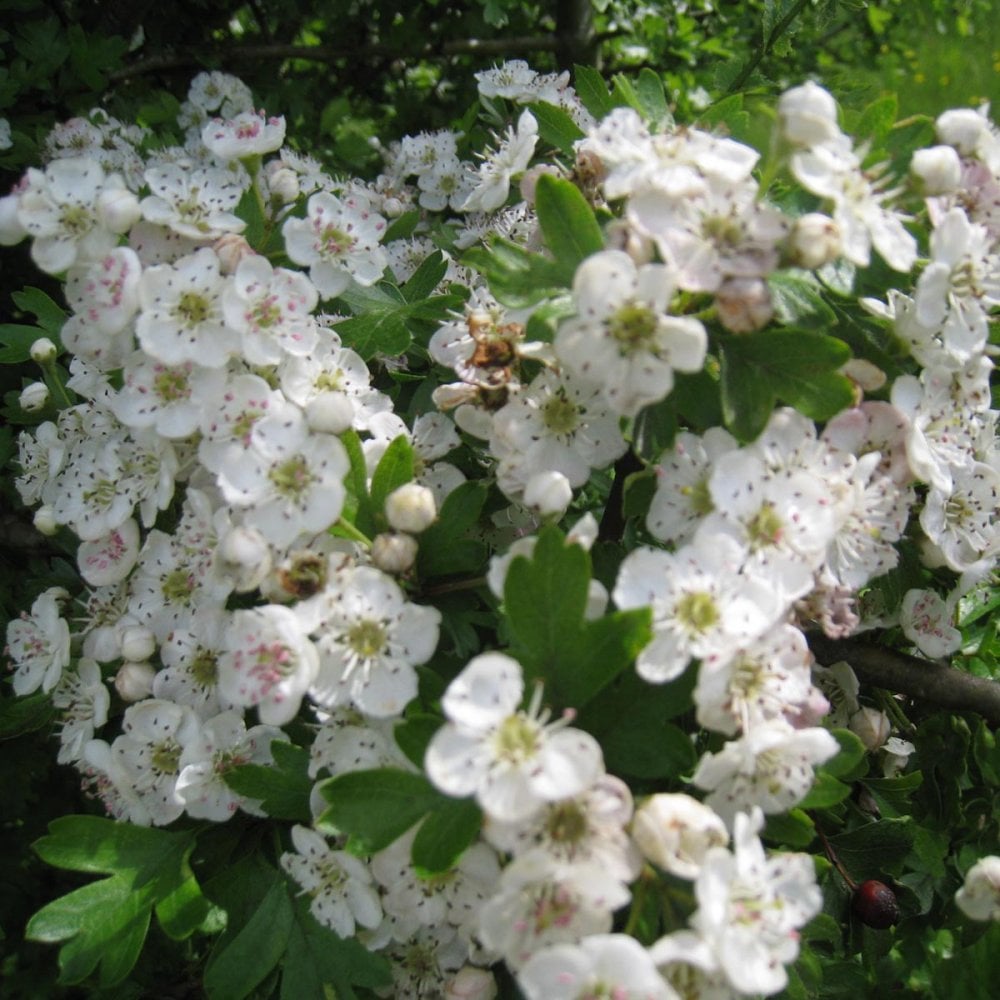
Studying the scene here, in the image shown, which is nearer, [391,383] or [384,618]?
[384,618]

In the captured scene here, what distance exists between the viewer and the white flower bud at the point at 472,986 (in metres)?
1.31

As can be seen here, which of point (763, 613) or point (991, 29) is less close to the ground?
point (763, 613)

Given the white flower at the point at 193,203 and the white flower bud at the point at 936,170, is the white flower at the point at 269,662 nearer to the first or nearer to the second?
the white flower at the point at 193,203

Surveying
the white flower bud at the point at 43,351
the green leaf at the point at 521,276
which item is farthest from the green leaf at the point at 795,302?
the white flower bud at the point at 43,351

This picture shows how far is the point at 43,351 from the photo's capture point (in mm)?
1794

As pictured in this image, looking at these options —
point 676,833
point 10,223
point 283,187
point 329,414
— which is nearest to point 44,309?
point 10,223

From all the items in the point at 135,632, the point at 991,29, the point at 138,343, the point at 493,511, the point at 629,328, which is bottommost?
the point at 991,29

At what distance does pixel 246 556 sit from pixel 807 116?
86 centimetres

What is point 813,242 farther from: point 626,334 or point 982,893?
point 982,893

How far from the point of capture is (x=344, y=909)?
1346mm

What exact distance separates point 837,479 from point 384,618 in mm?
592

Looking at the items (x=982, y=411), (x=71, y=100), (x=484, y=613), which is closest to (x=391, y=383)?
(x=484, y=613)

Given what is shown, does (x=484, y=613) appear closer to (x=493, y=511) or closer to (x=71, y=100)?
(x=493, y=511)

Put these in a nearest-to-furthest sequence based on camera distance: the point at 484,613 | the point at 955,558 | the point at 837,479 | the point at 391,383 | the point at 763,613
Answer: the point at 763,613
the point at 837,479
the point at 484,613
the point at 955,558
the point at 391,383
